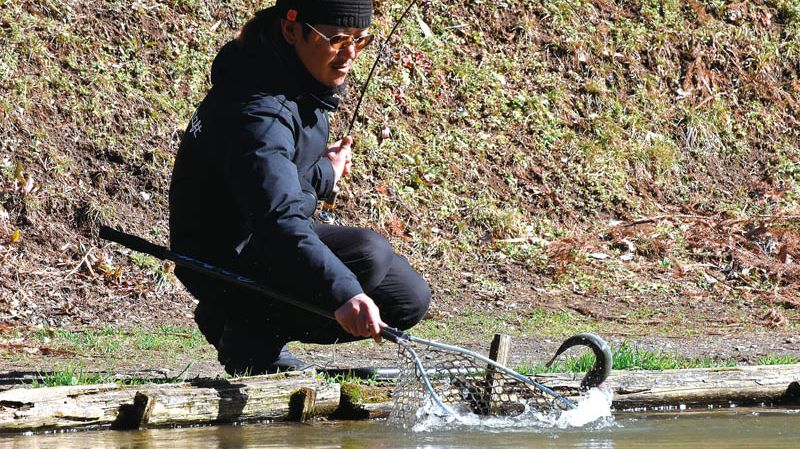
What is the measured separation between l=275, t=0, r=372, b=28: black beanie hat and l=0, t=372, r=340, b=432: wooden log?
1.57 m

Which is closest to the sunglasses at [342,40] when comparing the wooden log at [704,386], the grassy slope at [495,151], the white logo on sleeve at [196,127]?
the white logo on sleeve at [196,127]

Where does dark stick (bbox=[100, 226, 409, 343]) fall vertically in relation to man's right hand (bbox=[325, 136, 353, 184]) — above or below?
below

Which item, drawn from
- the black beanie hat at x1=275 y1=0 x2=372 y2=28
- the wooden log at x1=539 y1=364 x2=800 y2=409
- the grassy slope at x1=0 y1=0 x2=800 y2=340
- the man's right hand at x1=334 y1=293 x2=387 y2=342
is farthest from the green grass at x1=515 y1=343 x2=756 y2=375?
the grassy slope at x1=0 y1=0 x2=800 y2=340

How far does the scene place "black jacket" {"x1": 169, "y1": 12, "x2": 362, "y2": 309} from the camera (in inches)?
168

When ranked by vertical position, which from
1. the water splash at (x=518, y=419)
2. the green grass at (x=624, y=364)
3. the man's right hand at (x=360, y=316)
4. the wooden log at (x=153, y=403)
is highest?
the man's right hand at (x=360, y=316)

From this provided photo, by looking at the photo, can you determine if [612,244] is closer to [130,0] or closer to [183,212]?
[130,0]

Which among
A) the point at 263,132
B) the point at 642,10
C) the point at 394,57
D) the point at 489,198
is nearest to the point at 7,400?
the point at 263,132

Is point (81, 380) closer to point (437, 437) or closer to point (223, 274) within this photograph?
point (223, 274)

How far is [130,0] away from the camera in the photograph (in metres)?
11.4

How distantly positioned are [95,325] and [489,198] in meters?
4.52

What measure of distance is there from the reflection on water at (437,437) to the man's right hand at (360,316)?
540mm

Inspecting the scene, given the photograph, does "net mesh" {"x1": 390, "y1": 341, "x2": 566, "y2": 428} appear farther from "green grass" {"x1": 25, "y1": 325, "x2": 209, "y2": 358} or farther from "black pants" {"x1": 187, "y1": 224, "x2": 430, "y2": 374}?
"green grass" {"x1": 25, "y1": 325, "x2": 209, "y2": 358}

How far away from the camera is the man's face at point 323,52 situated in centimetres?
476

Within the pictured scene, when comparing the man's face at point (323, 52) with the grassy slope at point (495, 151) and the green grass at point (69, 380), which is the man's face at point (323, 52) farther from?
the grassy slope at point (495, 151)
